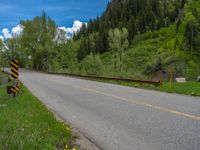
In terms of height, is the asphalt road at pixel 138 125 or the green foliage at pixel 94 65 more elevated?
the green foliage at pixel 94 65

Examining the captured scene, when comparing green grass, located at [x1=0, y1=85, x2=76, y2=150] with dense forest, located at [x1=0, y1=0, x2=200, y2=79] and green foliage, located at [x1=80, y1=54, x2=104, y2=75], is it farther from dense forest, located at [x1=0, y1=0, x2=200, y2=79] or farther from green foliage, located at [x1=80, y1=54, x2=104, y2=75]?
green foliage, located at [x1=80, y1=54, x2=104, y2=75]

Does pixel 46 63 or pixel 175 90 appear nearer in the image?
pixel 175 90

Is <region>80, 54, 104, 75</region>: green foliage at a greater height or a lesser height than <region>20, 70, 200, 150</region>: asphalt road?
greater

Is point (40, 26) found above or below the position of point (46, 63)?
above

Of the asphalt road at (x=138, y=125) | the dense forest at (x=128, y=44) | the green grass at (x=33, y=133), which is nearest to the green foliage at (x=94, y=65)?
the dense forest at (x=128, y=44)

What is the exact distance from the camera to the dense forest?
43812mm

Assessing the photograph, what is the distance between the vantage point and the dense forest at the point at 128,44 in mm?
43812

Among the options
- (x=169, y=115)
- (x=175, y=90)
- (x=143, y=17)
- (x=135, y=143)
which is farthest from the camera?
(x=143, y=17)

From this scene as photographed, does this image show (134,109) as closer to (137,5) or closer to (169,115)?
(169,115)

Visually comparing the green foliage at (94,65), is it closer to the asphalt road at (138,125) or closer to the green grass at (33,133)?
the asphalt road at (138,125)

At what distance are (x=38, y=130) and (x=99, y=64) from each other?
Result: 3745 cm

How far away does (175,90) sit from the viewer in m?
16.0

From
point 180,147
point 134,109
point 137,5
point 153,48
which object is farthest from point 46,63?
point 137,5

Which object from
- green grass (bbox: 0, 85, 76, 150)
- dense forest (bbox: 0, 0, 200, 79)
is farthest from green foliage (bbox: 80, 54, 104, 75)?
green grass (bbox: 0, 85, 76, 150)
